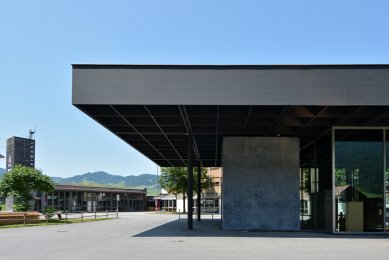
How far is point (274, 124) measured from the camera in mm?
24250

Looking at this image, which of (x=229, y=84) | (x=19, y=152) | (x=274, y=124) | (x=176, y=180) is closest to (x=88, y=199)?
(x=176, y=180)

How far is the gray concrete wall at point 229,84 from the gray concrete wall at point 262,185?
5.96 meters

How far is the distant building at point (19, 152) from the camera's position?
112 metres

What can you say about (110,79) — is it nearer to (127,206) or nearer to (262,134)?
(262,134)

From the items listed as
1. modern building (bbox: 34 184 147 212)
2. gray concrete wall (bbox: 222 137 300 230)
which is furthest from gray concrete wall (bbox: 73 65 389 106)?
modern building (bbox: 34 184 147 212)

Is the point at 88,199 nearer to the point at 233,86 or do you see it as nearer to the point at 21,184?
the point at 21,184

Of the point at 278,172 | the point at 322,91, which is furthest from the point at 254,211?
the point at 322,91

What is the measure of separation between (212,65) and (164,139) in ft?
41.2

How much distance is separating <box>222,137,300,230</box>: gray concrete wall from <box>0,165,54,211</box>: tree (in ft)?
75.6

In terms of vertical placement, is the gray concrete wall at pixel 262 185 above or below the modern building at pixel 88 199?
above

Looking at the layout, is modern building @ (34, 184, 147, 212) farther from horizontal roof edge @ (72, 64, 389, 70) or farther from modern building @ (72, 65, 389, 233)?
horizontal roof edge @ (72, 64, 389, 70)

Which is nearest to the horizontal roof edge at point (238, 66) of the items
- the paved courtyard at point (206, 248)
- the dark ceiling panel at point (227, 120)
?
the dark ceiling panel at point (227, 120)

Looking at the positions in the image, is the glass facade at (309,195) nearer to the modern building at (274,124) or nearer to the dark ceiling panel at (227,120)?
the modern building at (274,124)

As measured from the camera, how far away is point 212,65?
19.7 m
